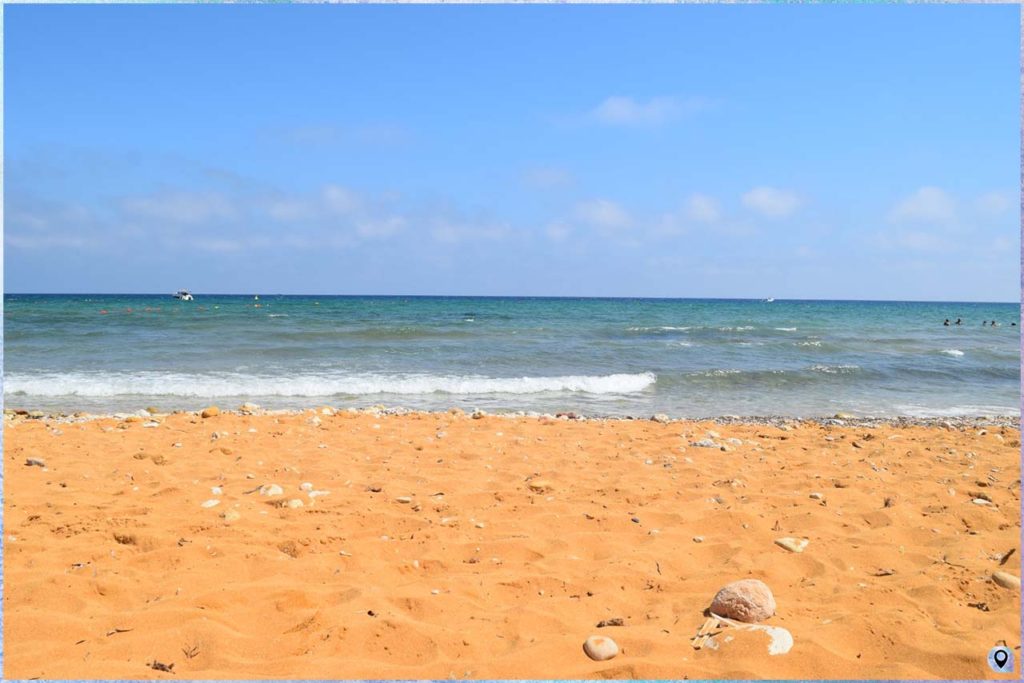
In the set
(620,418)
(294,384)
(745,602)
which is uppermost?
(745,602)

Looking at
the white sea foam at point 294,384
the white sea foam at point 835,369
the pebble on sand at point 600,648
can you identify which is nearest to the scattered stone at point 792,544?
the pebble on sand at point 600,648

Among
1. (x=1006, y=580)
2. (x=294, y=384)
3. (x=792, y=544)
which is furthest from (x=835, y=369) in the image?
(x=1006, y=580)

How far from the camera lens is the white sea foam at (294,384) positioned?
11016 millimetres

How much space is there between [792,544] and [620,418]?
18.4 feet

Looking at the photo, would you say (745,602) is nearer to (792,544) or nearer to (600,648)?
(600,648)

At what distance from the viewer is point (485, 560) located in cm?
339

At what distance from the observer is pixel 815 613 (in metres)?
2.74

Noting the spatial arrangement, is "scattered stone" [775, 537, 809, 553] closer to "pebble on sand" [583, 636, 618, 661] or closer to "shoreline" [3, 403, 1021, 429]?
"pebble on sand" [583, 636, 618, 661]

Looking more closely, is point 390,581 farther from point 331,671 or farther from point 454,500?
point 454,500

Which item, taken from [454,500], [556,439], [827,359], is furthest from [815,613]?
[827,359]

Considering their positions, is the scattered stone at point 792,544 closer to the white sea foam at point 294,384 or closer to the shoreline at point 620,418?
the shoreline at point 620,418

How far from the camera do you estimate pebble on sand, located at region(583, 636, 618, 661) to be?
7.91 ft

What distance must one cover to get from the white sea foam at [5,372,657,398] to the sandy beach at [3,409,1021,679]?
519 centimetres

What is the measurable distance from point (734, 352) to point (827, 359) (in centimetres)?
250
